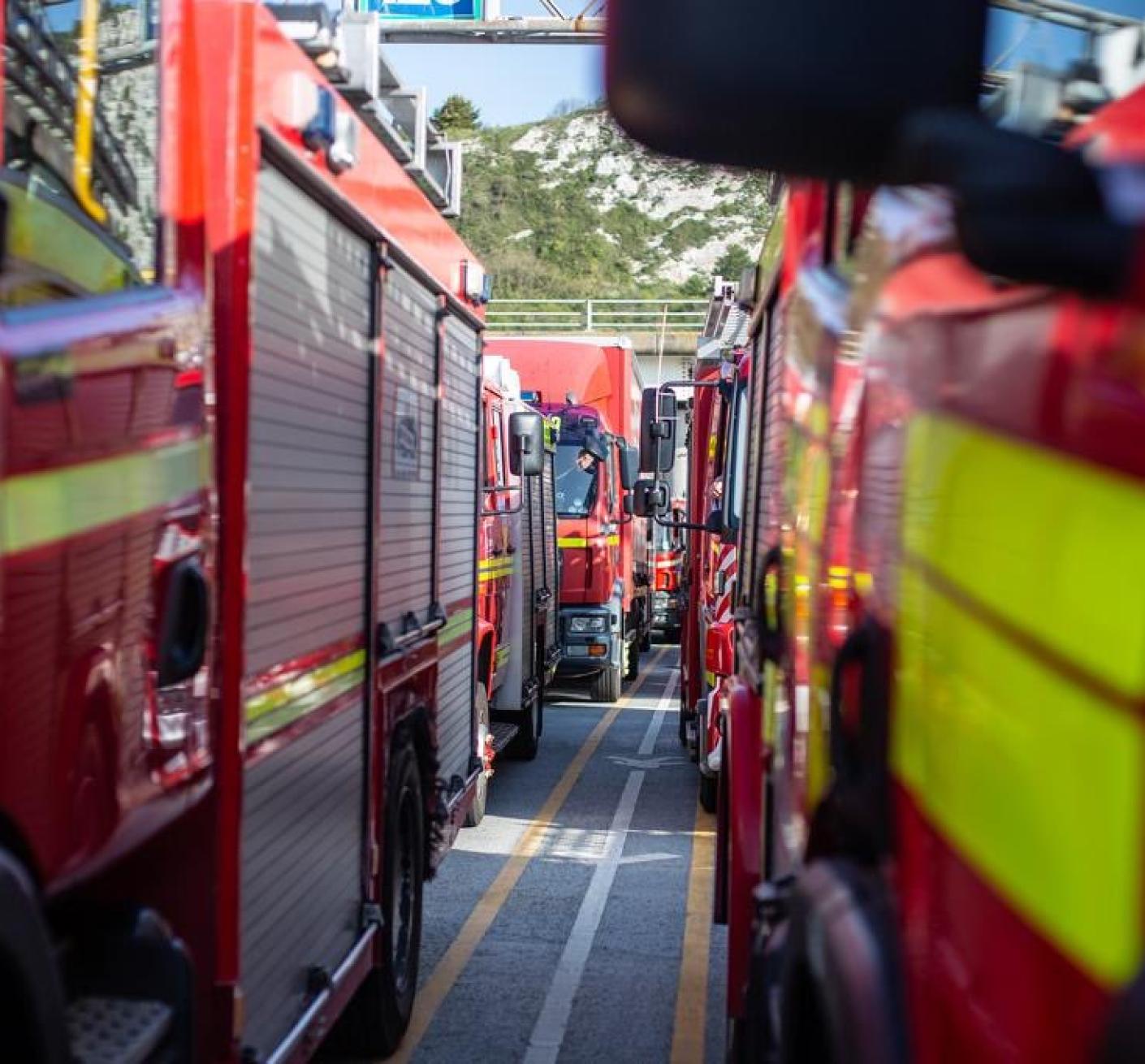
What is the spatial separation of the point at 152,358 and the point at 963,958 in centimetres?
200

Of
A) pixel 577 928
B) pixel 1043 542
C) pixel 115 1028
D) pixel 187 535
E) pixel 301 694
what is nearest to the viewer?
pixel 1043 542

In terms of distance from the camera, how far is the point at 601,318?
4566 cm

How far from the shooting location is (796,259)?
4.23m

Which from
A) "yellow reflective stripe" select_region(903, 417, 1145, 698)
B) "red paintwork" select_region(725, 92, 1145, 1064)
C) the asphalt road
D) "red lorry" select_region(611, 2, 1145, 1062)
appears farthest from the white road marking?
"yellow reflective stripe" select_region(903, 417, 1145, 698)

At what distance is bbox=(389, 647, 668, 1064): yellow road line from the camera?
21.4 feet

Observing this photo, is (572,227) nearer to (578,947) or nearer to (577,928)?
(577,928)

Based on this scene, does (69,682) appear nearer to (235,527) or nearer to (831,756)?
(235,527)

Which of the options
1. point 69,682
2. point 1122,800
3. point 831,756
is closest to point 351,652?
point 69,682

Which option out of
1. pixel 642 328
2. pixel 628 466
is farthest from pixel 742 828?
pixel 642 328

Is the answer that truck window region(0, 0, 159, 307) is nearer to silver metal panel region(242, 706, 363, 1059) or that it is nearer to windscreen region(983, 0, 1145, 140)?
silver metal panel region(242, 706, 363, 1059)

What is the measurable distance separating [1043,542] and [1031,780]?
22 cm

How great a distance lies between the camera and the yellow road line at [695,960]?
6.38m

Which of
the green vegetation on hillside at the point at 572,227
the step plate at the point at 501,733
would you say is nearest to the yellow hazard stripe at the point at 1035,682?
the step plate at the point at 501,733

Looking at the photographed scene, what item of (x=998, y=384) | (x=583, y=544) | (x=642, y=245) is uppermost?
(x=642, y=245)
